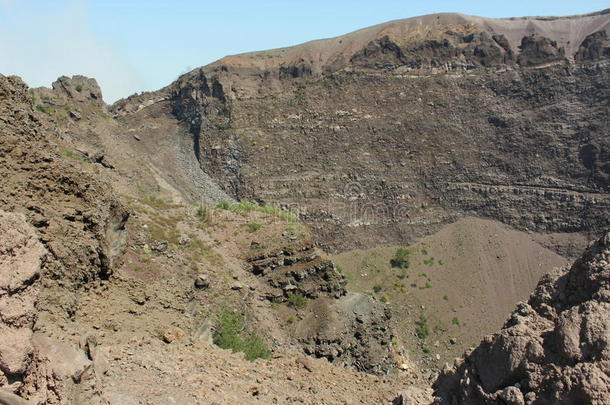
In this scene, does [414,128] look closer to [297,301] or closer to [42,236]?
[297,301]

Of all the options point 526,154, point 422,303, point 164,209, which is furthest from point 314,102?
point 164,209

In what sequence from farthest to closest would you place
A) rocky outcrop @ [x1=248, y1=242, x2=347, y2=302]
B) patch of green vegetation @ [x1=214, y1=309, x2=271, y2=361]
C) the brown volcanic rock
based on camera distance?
rocky outcrop @ [x1=248, y1=242, x2=347, y2=302] → patch of green vegetation @ [x1=214, y1=309, x2=271, y2=361] → the brown volcanic rock

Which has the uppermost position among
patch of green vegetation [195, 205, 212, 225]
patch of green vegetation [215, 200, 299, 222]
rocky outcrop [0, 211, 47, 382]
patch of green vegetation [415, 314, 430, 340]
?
rocky outcrop [0, 211, 47, 382]

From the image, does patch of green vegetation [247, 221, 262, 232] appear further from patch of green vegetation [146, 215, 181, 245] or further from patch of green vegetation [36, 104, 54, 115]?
patch of green vegetation [36, 104, 54, 115]

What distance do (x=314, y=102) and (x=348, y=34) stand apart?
32.2ft

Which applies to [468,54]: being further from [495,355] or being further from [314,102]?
[495,355]

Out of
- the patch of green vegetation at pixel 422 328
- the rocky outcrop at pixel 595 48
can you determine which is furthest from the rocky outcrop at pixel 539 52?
the patch of green vegetation at pixel 422 328

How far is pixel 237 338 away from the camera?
18500 millimetres

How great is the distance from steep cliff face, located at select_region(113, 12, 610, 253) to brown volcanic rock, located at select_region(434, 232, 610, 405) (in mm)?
35939

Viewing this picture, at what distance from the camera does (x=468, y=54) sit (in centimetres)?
5247

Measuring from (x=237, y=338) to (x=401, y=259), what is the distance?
1005 inches

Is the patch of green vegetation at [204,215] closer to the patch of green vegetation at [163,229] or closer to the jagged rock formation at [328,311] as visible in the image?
the patch of green vegetation at [163,229]

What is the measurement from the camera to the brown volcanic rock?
631 centimetres

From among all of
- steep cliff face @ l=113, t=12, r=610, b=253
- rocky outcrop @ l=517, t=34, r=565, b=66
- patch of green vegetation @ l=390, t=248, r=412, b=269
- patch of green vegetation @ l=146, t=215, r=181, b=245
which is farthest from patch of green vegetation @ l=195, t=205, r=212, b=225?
rocky outcrop @ l=517, t=34, r=565, b=66
